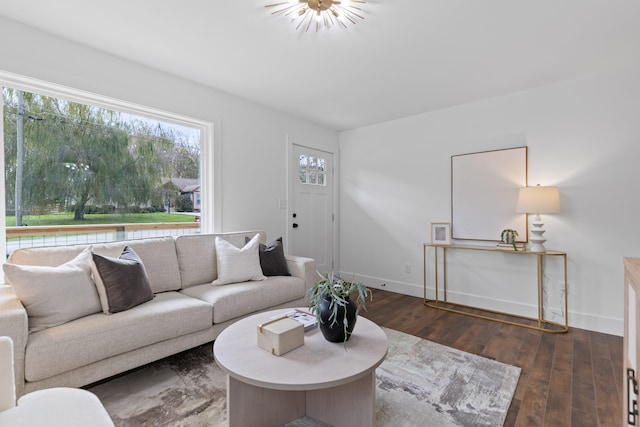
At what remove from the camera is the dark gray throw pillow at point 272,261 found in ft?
9.16

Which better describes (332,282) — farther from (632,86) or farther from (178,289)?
(632,86)

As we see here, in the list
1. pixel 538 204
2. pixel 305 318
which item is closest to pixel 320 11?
pixel 305 318

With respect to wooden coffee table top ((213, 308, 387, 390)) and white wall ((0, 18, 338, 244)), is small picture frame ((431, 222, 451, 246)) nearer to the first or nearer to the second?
white wall ((0, 18, 338, 244))

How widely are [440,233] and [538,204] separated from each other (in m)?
1.06

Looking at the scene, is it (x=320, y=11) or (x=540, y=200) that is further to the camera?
(x=540, y=200)

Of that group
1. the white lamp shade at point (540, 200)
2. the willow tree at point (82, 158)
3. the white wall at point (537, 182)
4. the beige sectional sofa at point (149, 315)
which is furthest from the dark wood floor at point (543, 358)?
the willow tree at point (82, 158)

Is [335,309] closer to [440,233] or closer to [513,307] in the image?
[440,233]

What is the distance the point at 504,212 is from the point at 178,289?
3221 millimetres

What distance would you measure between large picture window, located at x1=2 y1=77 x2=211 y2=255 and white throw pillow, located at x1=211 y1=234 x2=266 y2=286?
0.67 meters

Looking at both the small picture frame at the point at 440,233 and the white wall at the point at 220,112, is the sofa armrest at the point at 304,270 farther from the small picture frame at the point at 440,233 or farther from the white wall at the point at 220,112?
the small picture frame at the point at 440,233

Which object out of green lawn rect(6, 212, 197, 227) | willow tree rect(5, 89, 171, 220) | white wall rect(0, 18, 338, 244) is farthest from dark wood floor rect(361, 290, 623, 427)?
willow tree rect(5, 89, 171, 220)

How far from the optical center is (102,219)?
257 centimetres

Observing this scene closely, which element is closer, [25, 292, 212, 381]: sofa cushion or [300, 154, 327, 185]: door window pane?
[25, 292, 212, 381]: sofa cushion

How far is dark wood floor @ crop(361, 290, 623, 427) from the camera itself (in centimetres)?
164
